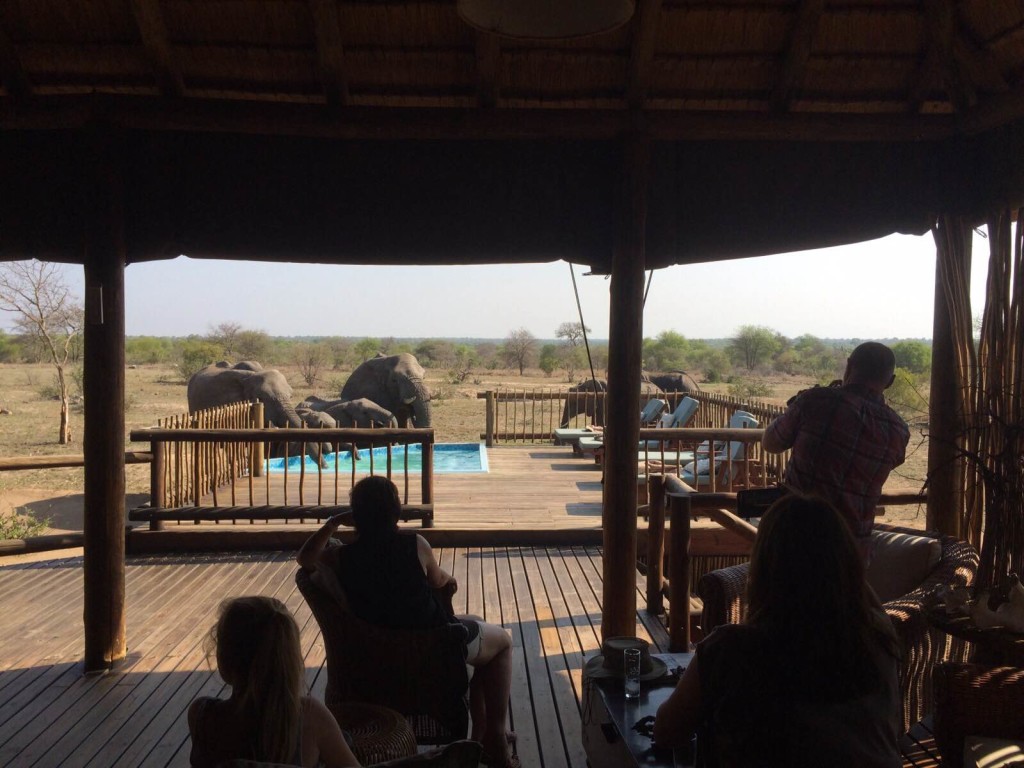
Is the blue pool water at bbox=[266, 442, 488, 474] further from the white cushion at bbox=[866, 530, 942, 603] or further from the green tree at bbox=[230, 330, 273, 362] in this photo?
the green tree at bbox=[230, 330, 273, 362]

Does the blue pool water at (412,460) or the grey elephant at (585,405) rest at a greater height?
the grey elephant at (585,405)

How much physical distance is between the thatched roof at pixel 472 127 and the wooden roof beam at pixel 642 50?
1cm

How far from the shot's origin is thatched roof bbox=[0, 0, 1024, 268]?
3.82m

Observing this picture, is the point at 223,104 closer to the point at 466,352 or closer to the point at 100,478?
the point at 100,478

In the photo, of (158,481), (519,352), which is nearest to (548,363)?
(519,352)

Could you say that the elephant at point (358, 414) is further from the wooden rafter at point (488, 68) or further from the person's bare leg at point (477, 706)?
the person's bare leg at point (477, 706)

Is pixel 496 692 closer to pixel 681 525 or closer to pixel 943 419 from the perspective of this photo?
pixel 681 525

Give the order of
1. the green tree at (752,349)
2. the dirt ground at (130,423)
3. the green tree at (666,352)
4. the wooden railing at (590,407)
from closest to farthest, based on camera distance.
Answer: the wooden railing at (590,407) < the dirt ground at (130,423) < the green tree at (752,349) < the green tree at (666,352)

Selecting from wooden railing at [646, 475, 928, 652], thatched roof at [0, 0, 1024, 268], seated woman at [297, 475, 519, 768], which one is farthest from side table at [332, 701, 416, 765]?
thatched roof at [0, 0, 1024, 268]

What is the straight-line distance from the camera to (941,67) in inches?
147

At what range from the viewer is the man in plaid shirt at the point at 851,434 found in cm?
317

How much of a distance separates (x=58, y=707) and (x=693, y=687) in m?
3.09

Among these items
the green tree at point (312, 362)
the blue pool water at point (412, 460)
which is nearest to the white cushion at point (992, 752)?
the blue pool water at point (412, 460)

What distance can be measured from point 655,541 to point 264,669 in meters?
3.50
